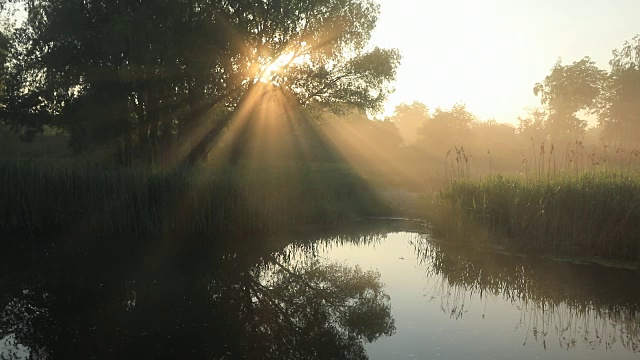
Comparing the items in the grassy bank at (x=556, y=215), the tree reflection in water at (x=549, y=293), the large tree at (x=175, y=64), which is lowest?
the tree reflection in water at (x=549, y=293)

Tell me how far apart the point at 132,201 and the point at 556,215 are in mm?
10646

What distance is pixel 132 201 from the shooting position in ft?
41.8

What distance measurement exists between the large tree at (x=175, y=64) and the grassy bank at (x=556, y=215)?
12.9 metres

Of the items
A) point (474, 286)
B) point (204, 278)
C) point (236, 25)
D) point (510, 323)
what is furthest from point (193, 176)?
point (236, 25)

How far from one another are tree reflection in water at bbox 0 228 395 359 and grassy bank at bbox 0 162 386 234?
6.08 ft

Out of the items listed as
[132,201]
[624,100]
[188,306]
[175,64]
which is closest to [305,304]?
[188,306]

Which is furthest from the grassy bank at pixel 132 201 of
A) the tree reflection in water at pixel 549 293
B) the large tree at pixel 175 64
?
the large tree at pixel 175 64

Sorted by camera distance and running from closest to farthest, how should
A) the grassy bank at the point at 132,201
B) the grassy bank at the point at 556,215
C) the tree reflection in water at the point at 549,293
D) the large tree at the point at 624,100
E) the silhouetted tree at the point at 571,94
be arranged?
the tree reflection in water at the point at 549,293
the grassy bank at the point at 556,215
the grassy bank at the point at 132,201
the large tree at the point at 624,100
the silhouetted tree at the point at 571,94

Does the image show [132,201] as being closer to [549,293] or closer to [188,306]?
[188,306]

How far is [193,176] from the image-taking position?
13.7m

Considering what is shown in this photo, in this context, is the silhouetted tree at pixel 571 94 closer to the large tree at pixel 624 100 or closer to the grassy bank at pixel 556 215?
the large tree at pixel 624 100

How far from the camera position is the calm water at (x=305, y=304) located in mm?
5895

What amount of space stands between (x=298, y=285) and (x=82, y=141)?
16790 millimetres

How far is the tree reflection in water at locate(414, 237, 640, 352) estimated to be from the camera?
253 inches
